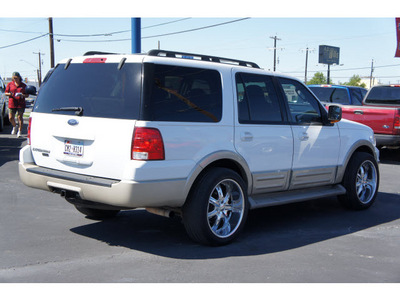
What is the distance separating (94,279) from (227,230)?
1.69 meters

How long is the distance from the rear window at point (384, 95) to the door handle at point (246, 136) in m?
9.07

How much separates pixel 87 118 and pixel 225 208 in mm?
1719

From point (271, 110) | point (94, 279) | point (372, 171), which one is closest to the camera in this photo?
point (94, 279)

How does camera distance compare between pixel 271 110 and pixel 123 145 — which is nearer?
pixel 123 145

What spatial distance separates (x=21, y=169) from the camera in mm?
5387

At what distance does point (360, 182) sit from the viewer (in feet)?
23.7

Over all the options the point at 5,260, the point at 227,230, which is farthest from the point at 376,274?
the point at 5,260

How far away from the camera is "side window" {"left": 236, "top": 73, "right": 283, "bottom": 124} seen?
5566 mm

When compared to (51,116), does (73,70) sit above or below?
above

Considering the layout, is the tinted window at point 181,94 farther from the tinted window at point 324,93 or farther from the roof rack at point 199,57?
the tinted window at point 324,93

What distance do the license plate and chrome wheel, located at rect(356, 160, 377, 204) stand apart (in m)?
4.15

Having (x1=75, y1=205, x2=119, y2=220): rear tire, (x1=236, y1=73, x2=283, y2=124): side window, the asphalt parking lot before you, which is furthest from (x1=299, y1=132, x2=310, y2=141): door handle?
(x1=75, y1=205, x2=119, y2=220): rear tire

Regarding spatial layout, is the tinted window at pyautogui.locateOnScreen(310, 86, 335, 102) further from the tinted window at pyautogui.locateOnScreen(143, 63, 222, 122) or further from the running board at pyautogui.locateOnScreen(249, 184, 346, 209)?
the tinted window at pyautogui.locateOnScreen(143, 63, 222, 122)

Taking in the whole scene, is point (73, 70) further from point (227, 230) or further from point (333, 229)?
point (333, 229)
